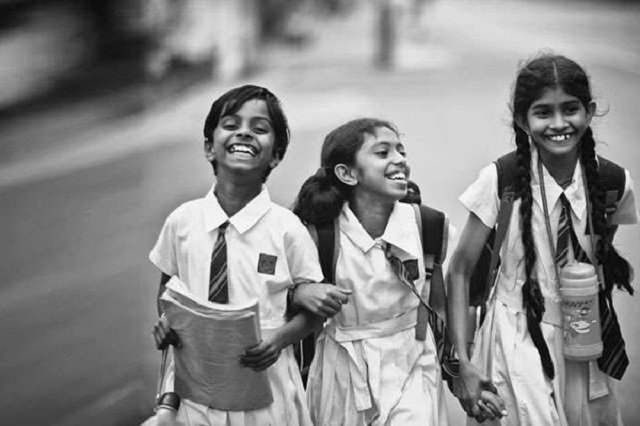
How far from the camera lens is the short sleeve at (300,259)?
2947 millimetres

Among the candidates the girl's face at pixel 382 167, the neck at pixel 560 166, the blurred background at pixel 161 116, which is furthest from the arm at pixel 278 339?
the blurred background at pixel 161 116

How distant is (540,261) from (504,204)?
21cm

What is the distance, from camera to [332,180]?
3188 millimetres

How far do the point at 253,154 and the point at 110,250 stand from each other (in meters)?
1.33

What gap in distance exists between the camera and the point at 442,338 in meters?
3.12

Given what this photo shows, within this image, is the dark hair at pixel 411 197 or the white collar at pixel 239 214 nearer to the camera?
the white collar at pixel 239 214

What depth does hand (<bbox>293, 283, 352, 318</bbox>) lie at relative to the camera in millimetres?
2826

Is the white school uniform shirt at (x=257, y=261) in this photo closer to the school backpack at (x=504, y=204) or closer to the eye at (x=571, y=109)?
the school backpack at (x=504, y=204)

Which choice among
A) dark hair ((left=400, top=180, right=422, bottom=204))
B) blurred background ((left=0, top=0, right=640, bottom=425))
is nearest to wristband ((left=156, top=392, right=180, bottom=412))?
Answer: dark hair ((left=400, top=180, right=422, bottom=204))

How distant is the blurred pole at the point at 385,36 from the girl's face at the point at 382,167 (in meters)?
1.02

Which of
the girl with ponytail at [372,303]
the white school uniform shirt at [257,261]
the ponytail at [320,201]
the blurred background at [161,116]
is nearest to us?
the white school uniform shirt at [257,261]

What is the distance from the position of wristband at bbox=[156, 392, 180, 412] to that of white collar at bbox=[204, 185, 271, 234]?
0.49m

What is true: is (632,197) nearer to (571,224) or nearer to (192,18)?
(571,224)

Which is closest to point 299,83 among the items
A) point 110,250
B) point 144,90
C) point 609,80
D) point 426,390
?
point 144,90
